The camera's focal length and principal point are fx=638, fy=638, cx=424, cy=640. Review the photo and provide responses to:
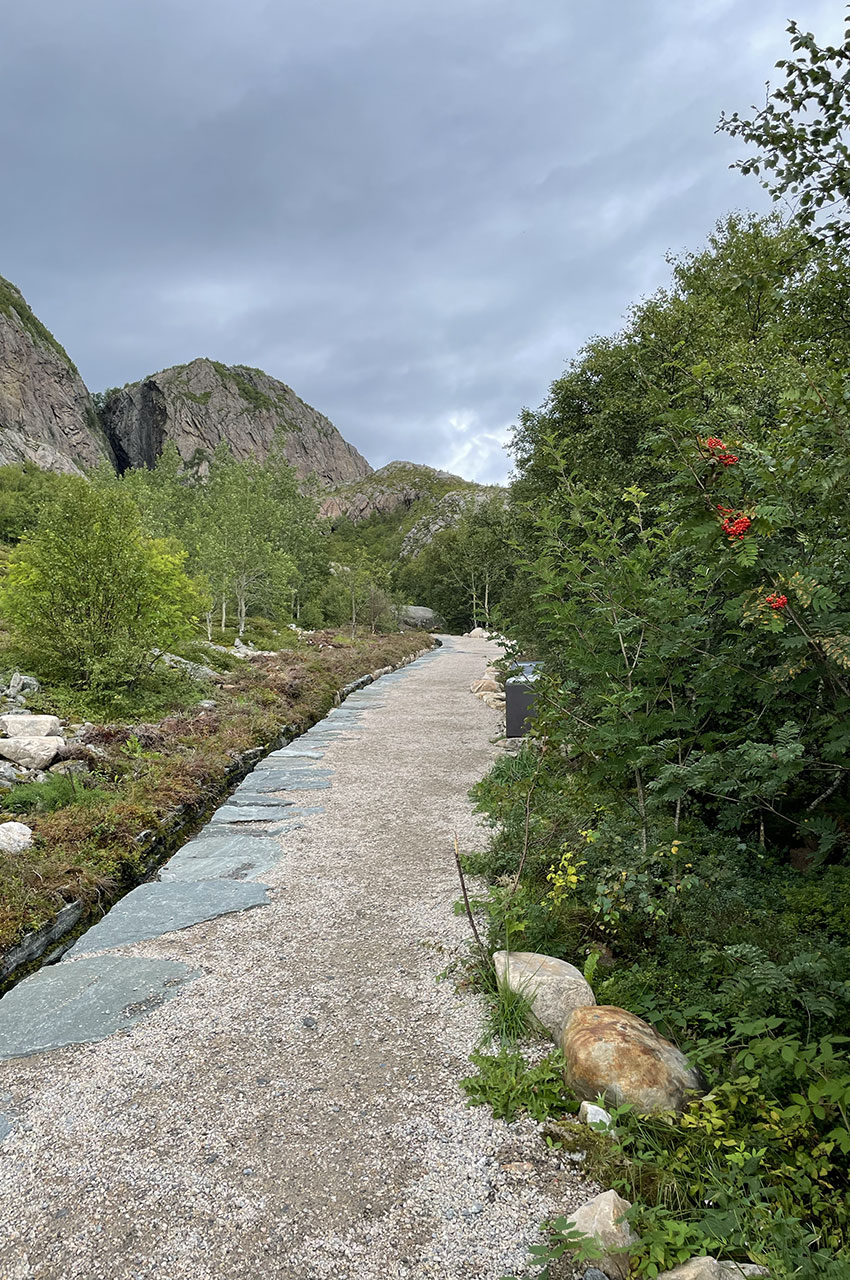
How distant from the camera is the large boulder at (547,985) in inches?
128

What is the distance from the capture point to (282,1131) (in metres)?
2.68

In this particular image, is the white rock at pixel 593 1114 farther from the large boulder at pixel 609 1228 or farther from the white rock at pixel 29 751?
the white rock at pixel 29 751

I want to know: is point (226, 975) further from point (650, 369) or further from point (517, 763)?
point (650, 369)

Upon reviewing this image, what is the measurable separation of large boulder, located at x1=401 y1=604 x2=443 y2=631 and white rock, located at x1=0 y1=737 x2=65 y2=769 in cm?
3765

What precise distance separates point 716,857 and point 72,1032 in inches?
142

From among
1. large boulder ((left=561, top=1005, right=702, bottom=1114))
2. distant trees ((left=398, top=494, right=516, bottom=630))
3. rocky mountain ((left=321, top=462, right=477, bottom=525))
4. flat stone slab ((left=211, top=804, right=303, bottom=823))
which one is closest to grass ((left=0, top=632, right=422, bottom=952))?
flat stone slab ((left=211, top=804, right=303, bottom=823))

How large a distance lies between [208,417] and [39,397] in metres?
40.4

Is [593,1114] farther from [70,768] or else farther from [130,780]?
[70,768]

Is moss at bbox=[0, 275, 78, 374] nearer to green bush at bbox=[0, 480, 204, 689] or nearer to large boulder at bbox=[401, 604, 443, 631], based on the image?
large boulder at bbox=[401, 604, 443, 631]

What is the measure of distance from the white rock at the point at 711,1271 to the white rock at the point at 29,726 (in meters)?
7.46

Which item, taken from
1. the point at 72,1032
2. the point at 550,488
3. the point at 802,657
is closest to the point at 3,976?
the point at 72,1032

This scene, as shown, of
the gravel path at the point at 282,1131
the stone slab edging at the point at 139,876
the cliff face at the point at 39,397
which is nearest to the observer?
the gravel path at the point at 282,1131

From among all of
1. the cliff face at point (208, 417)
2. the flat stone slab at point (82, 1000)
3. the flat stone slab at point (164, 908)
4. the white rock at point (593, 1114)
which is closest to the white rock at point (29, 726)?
the flat stone slab at point (164, 908)

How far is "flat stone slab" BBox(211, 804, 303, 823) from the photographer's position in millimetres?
6637
